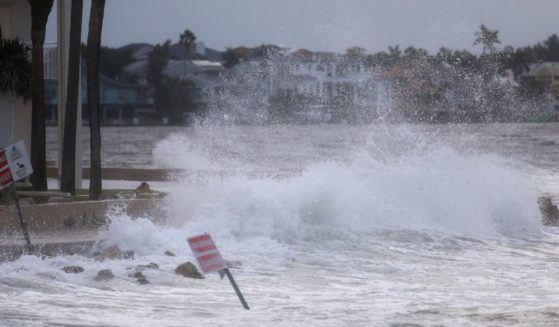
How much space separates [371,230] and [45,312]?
1047 cm

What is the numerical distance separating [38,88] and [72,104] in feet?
2.50

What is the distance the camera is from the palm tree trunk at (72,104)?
2236cm

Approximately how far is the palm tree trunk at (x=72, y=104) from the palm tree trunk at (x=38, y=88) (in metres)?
0.43

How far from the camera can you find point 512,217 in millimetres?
24938

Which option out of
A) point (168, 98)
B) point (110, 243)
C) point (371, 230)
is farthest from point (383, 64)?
point (168, 98)

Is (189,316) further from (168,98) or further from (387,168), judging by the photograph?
(168,98)

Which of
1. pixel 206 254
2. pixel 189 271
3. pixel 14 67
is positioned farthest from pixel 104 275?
pixel 14 67

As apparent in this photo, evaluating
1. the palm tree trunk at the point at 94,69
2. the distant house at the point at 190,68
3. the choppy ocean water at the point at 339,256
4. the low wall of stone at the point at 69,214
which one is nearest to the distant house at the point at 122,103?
the distant house at the point at 190,68

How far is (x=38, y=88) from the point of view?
22641 mm

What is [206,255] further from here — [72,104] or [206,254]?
[72,104]

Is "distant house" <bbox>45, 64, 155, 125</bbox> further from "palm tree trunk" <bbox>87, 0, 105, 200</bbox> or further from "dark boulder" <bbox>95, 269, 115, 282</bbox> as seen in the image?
"dark boulder" <bbox>95, 269, 115, 282</bbox>

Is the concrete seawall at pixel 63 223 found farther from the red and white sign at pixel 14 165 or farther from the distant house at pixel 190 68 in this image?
the distant house at pixel 190 68

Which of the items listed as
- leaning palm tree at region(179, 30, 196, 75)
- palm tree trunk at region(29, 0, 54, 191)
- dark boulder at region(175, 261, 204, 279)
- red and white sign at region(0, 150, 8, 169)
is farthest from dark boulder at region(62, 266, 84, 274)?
leaning palm tree at region(179, 30, 196, 75)

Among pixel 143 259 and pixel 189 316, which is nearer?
pixel 189 316
